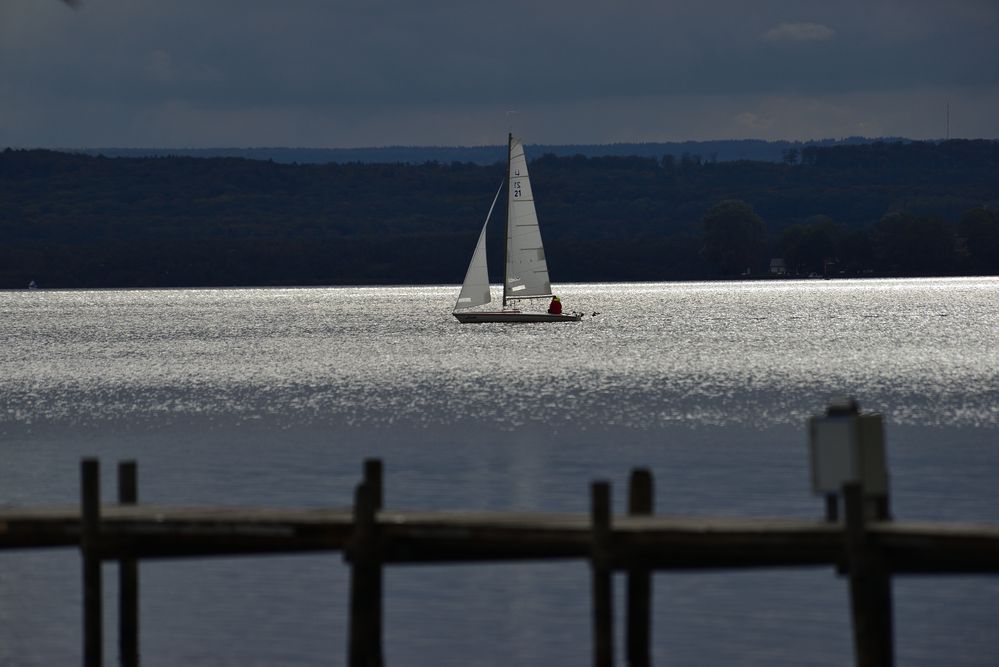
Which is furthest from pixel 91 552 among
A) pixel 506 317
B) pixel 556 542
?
pixel 506 317

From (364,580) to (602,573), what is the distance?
3232 mm

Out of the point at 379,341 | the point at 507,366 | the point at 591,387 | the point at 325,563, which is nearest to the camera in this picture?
the point at 325,563

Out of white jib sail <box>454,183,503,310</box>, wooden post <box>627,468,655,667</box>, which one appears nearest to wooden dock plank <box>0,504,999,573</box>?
wooden post <box>627,468,655,667</box>

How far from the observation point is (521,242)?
4272 inches

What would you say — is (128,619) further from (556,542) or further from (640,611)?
(640,611)

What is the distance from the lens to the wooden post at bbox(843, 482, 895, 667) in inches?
821

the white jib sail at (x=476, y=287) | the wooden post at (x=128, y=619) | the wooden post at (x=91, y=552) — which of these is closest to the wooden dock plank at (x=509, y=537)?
the wooden post at (x=91, y=552)

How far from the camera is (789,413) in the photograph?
231 ft

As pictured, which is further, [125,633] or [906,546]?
[125,633]

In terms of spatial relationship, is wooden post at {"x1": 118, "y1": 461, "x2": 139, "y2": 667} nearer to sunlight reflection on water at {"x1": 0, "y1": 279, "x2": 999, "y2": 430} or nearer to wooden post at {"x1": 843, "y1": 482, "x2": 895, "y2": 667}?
wooden post at {"x1": 843, "y1": 482, "x2": 895, "y2": 667}

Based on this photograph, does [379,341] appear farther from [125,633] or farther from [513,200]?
[125,633]

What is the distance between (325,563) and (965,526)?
14173 millimetres

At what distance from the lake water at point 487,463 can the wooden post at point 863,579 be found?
3878 millimetres

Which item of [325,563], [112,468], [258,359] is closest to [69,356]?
[258,359]
